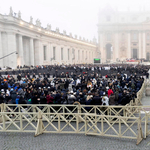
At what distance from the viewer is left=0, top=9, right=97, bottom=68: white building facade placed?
40906mm

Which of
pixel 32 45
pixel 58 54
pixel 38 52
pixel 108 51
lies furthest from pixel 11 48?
pixel 108 51

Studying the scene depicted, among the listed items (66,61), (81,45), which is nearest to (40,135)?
(66,61)

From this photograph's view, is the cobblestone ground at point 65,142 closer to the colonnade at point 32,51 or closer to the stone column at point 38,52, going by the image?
the colonnade at point 32,51

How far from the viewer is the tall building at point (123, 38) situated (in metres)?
90.6

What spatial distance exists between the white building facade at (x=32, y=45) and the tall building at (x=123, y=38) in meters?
12.2

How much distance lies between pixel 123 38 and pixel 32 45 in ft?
173

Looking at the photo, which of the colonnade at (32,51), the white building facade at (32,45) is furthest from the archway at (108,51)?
the colonnade at (32,51)

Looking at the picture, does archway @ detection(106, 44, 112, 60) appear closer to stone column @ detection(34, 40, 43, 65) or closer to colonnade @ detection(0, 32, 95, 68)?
colonnade @ detection(0, 32, 95, 68)

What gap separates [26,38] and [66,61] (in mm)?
21487

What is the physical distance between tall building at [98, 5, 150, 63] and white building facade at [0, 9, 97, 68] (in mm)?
12247

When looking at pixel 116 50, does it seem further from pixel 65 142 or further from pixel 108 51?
pixel 65 142

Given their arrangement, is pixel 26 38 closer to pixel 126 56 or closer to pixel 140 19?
pixel 126 56

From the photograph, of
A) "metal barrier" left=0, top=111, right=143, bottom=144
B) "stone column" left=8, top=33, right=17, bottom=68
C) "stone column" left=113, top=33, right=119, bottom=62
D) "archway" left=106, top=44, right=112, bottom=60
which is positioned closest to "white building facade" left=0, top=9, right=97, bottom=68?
"stone column" left=8, top=33, right=17, bottom=68

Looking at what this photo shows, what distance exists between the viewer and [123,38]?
93.3 metres
